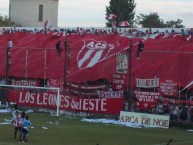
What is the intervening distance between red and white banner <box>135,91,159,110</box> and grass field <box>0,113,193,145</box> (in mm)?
3289

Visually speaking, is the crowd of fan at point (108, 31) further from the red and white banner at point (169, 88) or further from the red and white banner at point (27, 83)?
the red and white banner at point (169, 88)

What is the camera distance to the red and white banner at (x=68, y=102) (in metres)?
40.2

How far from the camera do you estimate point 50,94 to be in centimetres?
4266

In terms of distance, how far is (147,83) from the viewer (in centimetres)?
4116

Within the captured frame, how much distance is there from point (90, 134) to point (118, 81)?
12076mm

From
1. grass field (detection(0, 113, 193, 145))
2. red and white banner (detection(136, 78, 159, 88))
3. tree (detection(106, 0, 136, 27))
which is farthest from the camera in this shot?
tree (detection(106, 0, 136, 27))

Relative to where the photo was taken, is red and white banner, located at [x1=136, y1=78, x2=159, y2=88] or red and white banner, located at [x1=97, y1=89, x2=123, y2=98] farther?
red and white banner, located at [x1=97, y1=89, x2=123, y2=98]

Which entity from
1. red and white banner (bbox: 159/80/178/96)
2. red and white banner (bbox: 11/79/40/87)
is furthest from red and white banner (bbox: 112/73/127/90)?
red and white banner (bbox: 11/79/40/87)

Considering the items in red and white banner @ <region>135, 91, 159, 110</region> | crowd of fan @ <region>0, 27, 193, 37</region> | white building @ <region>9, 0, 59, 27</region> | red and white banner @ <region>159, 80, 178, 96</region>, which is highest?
white building @ <region>9, 0, 59, 27</region>

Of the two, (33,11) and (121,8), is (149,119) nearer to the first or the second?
(33,11)

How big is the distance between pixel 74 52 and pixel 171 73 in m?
9.51

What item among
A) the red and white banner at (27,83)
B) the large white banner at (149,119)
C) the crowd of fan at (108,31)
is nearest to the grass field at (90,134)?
the large white banner at (149,119)

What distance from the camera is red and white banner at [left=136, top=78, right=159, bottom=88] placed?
133 ft

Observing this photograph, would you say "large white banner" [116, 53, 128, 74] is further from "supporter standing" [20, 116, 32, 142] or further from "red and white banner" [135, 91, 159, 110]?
"supporter standing" [20, 116, 32, 142]
